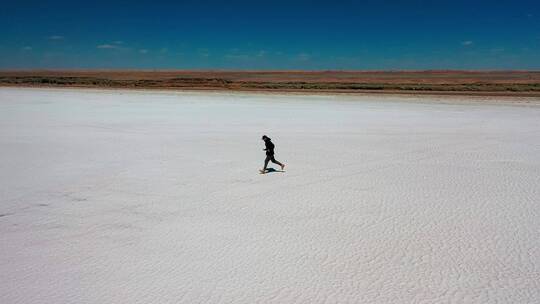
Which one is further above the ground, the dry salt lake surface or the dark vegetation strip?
the dark vegetation strip

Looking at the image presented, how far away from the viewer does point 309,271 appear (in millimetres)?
6422

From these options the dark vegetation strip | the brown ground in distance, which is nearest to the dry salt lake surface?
the brown ground in distance

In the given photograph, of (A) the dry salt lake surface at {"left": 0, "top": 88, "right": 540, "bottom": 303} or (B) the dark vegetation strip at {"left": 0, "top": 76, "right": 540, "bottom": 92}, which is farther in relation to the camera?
(B) the dark vegetation strip at {"left": 0, "top": 76, "right": 540, "bottom": 92}

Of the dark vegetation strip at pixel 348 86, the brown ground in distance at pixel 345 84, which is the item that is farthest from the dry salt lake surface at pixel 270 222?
the dark vegetation strip at pixel 348 86

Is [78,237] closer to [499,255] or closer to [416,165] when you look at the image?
[499,255]

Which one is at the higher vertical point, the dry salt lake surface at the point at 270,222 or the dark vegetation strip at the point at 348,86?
the dark vegetation strip at the point at 348,86

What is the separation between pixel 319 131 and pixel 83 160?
10.5 meters

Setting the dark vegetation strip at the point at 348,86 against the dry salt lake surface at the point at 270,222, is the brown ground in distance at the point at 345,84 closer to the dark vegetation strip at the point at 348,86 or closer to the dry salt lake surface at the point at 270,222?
the dark vegetation strip at the point at 348,86

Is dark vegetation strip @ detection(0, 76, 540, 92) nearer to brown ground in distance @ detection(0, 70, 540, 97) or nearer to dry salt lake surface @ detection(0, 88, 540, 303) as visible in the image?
brown ground in distance @ detection(0, 70, 540, 97)

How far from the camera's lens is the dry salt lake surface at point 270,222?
6020 millimetres

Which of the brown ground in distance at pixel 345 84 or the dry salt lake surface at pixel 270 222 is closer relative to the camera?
the dry salt lake surface at pixel 270 222

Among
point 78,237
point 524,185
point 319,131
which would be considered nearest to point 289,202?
point 78,237

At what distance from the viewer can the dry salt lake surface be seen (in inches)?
237

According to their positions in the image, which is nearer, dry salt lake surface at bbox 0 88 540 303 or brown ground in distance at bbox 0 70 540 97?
dry salt lake surface at bbox 0 88 540 303
